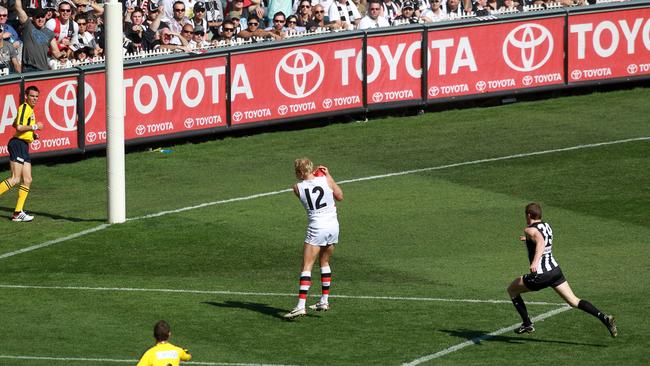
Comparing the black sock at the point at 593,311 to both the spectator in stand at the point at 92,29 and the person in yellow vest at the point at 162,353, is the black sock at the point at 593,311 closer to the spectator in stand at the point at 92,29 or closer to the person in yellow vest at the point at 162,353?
the person in yellow vest at the point at 162,353

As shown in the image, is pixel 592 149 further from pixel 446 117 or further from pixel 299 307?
pixel 299 307

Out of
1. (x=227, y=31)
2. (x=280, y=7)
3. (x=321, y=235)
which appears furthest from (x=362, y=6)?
(x=321, y=235)

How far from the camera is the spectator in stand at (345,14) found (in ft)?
112

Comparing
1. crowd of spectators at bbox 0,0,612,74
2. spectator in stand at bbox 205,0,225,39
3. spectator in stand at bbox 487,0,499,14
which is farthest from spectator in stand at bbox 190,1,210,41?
spectator in stand at bbox 487,0,499,14

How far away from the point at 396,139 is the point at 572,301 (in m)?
14.2

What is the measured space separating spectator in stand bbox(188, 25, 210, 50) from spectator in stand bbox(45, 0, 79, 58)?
8.90 ft

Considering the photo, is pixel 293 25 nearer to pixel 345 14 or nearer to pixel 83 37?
pixel 345 14

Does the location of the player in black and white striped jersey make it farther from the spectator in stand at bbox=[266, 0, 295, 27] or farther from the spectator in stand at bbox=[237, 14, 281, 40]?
the spectator in stand at bbox=[266, 0, 295, 27]

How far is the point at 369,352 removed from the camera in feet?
60.8

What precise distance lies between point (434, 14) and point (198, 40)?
612 cm

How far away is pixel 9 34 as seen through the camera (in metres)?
31.2

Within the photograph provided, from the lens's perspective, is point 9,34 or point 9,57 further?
point 9,34

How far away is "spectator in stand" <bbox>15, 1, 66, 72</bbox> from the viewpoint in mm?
29969

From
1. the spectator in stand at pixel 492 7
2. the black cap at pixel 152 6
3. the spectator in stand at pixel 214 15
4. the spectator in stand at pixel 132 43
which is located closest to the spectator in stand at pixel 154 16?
the black cap at pixel 152 6
